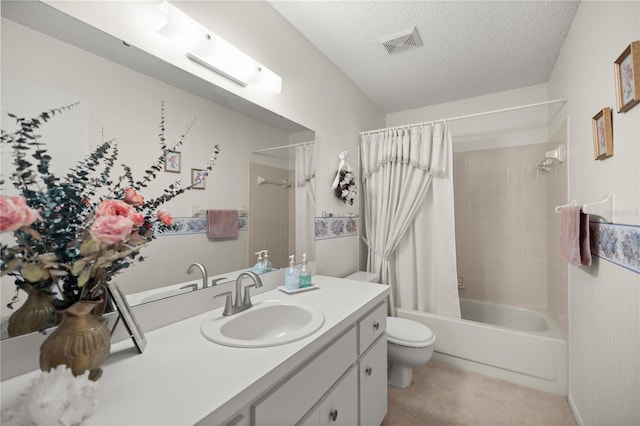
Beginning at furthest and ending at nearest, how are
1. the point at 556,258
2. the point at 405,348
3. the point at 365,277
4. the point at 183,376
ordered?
the point at 365,277 → the point at 556,258 → the point at 405,348 → the point at 183,376

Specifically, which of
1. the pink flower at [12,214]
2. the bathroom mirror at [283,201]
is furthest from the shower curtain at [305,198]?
the pink flower at [12,214]

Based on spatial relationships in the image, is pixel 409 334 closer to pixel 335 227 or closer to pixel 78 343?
pixel 335 227

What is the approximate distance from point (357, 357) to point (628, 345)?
1042mm

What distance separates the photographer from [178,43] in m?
1.16

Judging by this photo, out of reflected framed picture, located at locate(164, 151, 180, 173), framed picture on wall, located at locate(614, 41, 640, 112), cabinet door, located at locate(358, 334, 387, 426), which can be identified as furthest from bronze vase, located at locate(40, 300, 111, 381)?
framed picture on wall, located at locate(614, 41, 640, 112)

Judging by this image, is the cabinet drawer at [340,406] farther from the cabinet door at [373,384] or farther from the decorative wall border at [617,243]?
the decorative wall border at [617,243]

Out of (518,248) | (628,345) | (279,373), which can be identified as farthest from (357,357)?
(518,248)

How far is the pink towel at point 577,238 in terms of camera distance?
4.56ft

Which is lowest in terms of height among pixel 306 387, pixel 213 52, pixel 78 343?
pixel 306 387

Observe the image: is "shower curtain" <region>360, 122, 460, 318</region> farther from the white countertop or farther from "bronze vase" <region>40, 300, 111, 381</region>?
"bronze vase" <region>40, 300, 111, 381</region>

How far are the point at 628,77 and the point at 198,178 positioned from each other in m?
1.72

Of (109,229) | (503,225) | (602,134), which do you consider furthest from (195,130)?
(503,225)

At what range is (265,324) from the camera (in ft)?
4.20

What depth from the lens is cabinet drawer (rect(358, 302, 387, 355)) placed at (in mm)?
1324
